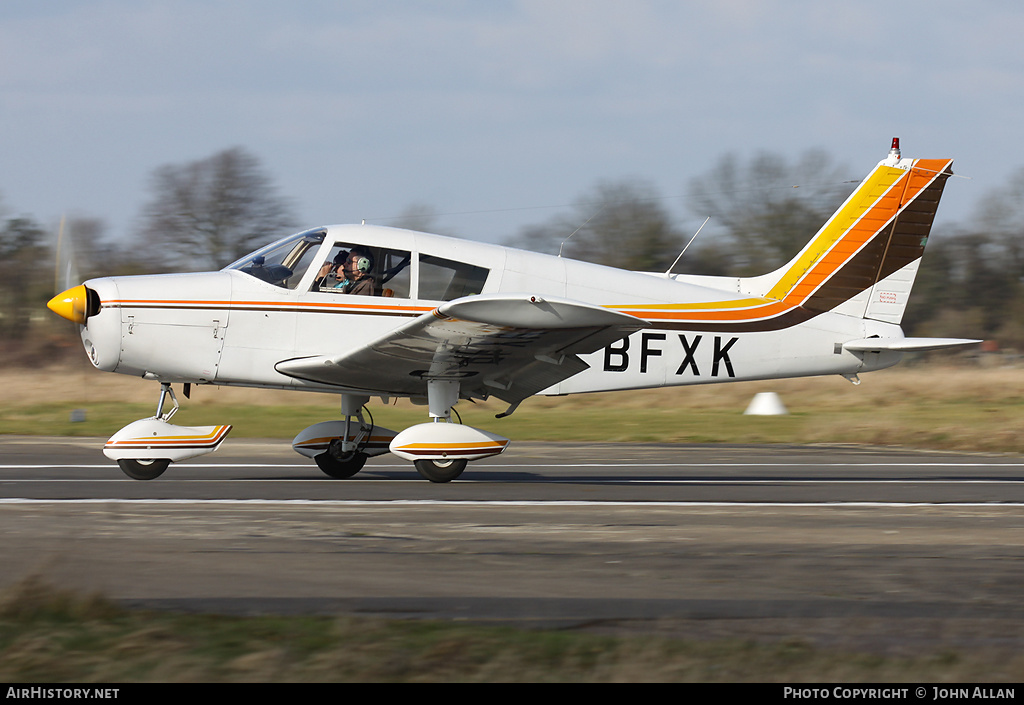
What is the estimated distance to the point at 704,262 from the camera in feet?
115

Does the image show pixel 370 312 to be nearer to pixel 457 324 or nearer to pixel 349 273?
pixel 349 273

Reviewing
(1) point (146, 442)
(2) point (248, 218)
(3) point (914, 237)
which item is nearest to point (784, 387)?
(3) point (914, 237)

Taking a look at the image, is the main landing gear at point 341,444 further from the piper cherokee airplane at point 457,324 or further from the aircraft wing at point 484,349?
the aircraft wing at point 484,349

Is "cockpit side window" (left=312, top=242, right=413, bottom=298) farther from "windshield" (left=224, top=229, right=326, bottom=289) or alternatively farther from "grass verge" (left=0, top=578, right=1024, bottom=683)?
"grass verge" (left=0, top=578, right=1024, bottom=683)

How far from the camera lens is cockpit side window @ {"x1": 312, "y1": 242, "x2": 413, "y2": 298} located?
9.46 m

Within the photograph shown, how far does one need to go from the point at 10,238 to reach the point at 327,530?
3031 centimetres

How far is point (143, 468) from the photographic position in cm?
935

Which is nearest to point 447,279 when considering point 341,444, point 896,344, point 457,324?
point 457,324

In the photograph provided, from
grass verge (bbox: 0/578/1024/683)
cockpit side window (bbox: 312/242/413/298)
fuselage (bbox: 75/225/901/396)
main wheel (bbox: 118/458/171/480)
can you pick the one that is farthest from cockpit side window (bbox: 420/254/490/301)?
grass verge (bbox: 0/578/1024/683)

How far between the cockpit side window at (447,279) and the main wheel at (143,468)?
115 inches

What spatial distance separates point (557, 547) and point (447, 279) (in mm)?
4061

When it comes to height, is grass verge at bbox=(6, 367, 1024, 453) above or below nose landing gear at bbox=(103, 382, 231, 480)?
below

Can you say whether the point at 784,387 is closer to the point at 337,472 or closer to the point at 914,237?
the point at 914,237

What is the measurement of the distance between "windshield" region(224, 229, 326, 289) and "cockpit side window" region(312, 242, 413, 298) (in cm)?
18
